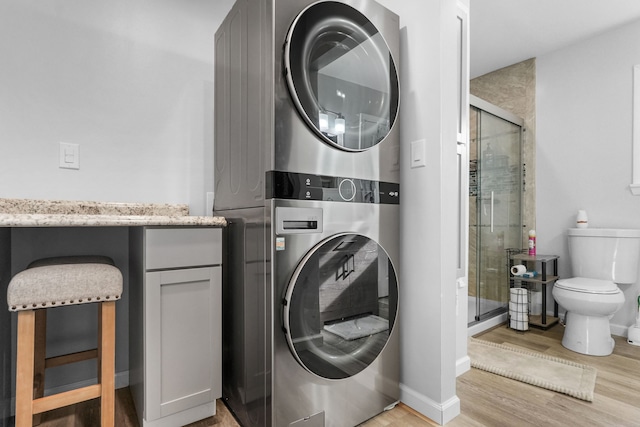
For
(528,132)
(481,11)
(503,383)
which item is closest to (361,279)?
(503,383)

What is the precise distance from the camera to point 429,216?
4.78ft

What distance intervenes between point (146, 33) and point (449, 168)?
67.8 inches

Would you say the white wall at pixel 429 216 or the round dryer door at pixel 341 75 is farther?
the white wall at pixel 429 216

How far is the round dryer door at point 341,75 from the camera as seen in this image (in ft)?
3.90

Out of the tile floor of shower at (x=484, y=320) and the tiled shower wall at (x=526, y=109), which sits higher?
the tiled shower wall at (x=526, y=109)

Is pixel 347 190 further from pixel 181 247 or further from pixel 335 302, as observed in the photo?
pixel 181 247

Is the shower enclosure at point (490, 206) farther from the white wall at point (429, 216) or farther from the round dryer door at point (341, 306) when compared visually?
the round dryer door at point (341, 306)

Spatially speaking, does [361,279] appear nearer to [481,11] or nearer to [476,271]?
[476,271]

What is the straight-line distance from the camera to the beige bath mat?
5.63ft

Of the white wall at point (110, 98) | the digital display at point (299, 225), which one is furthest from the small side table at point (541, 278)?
the white wall at point (110, 98)

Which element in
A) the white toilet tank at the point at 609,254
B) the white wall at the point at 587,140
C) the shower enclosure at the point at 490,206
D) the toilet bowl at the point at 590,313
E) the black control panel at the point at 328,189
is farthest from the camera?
the shower enclosure at the point at 490,206

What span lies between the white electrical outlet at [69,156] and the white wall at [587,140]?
362 cm

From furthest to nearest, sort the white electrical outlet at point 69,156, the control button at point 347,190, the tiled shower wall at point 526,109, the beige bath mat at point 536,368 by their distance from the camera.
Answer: the tiled shower wall at point 526,109 → the beige bath mat at point 536,368 → the white electrical outlet at point 69,156 → the control button at point 347,190

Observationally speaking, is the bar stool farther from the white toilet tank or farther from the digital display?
the white toilet tank
